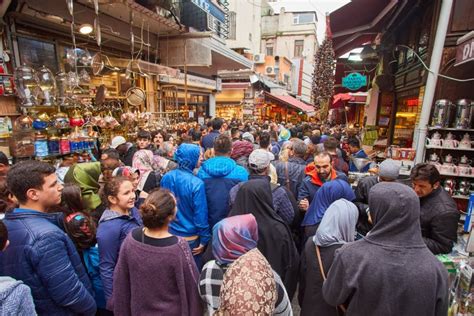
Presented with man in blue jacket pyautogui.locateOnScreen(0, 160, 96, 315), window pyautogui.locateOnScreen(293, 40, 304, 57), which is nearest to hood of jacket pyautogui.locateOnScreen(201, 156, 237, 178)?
man in blue jacket pyautogui.locateOnScreen(0, 160, 96, 315)

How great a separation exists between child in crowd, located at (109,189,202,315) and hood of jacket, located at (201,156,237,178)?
51.5 inches

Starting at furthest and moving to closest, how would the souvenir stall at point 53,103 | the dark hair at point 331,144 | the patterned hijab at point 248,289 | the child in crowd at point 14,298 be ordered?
the souvenir stall at point 53,103
the dark hair at point 331,144
the patterned hijab at point 248,289
the child in crowd at point 14,298

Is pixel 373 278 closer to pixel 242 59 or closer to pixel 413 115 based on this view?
pixel 413 115

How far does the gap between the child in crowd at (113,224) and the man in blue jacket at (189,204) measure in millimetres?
600

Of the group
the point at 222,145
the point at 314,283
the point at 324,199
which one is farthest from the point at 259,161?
the point at 314,283

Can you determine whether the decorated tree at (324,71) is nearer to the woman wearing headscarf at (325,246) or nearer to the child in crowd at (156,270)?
the woman wearing headscarf at (325,246)

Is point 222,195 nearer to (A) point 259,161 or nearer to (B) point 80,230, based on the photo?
(A) point 259,161

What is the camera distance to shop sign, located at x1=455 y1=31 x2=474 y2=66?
3.13m

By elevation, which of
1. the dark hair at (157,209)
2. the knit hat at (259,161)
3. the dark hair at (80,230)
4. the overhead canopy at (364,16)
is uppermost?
the overhead canopy at (364,16)

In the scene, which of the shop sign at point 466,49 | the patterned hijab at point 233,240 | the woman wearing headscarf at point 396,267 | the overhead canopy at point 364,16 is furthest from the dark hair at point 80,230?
the overhead canopy at point 364,16

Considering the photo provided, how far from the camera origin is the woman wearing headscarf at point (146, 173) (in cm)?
358

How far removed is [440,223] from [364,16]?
5881 millimetres

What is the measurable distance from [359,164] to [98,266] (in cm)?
480

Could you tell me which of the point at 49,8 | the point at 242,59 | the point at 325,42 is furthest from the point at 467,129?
the point at 242,59
